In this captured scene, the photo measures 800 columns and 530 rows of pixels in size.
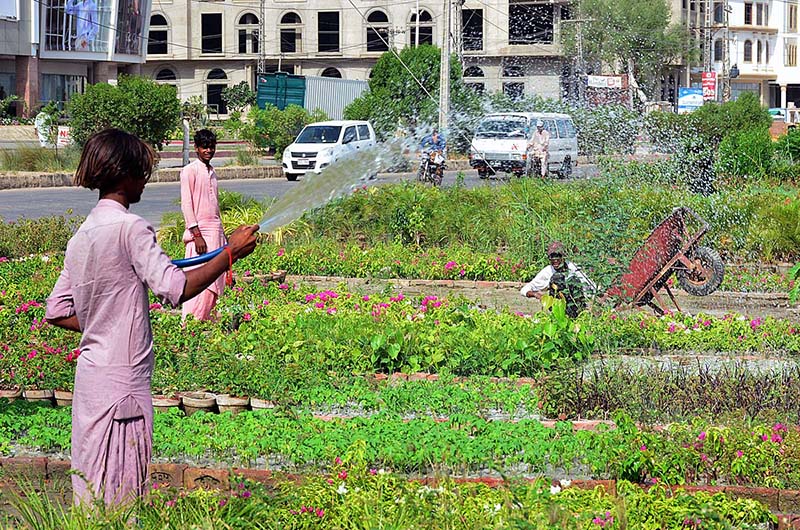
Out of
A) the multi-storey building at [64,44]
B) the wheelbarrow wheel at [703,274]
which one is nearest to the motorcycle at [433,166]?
the wheelbarrow wheel at [703,274]

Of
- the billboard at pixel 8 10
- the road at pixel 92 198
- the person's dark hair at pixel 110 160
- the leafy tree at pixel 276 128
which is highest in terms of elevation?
the billboard at pixel 8 10

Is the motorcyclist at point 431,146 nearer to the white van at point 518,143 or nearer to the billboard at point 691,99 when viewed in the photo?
the white van at point 518,143

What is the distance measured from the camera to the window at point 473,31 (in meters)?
64.5

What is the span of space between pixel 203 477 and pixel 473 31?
61549 millimetres

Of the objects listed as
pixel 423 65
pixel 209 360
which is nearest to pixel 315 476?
pixel 209 360

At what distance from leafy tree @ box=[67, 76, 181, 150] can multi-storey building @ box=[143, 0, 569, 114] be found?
117 feet

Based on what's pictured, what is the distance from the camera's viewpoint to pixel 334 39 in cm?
6781

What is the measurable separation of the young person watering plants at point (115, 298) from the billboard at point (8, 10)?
4855cm

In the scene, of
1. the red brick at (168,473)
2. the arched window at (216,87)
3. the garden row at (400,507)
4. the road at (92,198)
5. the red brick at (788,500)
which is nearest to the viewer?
the garden row at (400,507)

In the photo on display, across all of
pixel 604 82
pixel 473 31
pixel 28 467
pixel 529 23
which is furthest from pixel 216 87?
pixel 28 467

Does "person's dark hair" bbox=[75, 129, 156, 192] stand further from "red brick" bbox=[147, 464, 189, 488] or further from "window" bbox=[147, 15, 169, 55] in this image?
"window" bbox=[147, 15, 169, 55]

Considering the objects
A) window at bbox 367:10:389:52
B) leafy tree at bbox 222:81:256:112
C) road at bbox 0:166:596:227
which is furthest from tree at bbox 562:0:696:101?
road at bbox 0:166:596:227

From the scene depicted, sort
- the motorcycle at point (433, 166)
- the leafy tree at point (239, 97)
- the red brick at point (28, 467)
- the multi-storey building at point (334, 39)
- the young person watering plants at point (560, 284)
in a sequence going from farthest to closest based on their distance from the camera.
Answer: the multi-storey building at point (334, 39) < the leafy tree at point (239, 97) < the motorcycle at point (433, 166) < the young person watering plants at point (560, 284) < the red brick at point (28, 467)

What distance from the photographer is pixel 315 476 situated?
473 cm
